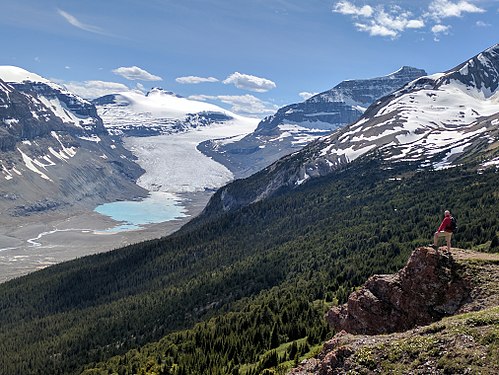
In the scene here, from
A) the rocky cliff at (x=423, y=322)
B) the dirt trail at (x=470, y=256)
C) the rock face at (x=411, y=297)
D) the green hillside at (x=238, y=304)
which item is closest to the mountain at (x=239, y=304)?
the green hillside at (x=238, y=304)

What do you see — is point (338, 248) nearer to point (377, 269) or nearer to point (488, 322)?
point (377, 269)

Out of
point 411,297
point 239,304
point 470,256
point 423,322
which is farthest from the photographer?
point 239,304

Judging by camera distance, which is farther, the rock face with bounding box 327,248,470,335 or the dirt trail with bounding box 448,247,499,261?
the dirt trail with bounding box 448,247,499,261

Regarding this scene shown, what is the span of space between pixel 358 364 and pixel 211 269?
542 ft

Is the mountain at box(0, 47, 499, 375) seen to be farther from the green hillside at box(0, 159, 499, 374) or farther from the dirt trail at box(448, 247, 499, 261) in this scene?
the dirt trail at box(448, 247, 499, 261)

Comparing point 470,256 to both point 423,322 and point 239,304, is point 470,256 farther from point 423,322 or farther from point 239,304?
point 239,304

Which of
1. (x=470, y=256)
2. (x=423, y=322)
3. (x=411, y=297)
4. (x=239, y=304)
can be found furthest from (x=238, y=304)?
(x=470, y=256)

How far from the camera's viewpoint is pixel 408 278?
40250mm

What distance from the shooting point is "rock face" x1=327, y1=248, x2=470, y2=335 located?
3784 cm

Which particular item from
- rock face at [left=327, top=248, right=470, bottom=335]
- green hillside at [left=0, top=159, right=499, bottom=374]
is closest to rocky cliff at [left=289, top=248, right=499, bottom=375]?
rock face at [left=327, top=248, right=470, bottom=335]

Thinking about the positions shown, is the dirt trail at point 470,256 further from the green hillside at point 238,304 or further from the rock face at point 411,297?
the green hillside at point 238,304

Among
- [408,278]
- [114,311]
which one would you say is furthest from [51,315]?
[408,278]

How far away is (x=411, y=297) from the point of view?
3966cm

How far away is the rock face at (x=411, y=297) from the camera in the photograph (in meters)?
37.8
